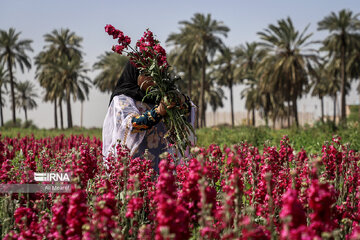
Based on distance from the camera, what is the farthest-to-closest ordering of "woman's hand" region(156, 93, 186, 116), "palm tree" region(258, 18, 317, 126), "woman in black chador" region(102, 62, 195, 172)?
"palm tree" region(258, 18, 317, 126), "woman in black chador" region(102, 62, 195, 172), "woman's hand" region(156, 93, 186, 116)

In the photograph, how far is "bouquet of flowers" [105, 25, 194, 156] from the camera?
342 cm

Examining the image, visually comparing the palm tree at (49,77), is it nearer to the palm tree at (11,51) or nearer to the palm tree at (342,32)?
the palm tree at (11,51)

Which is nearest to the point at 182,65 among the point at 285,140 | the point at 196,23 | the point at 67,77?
the point at 196,23

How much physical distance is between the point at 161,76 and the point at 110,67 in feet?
112

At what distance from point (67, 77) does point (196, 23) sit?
592 inches

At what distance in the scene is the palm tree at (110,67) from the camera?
3459 centimetres

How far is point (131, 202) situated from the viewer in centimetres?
187

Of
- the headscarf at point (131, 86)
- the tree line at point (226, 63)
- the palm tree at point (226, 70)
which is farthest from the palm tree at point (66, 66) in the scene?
the headscarf at point (131, 86)

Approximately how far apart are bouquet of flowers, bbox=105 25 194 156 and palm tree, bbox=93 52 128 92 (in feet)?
98.1

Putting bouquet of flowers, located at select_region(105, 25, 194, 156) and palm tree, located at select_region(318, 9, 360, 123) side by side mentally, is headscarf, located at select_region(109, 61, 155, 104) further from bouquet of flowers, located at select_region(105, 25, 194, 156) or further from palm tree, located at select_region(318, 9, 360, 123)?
palm tree, located at select_region(318, 9, 360, 123)

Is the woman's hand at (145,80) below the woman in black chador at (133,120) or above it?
above

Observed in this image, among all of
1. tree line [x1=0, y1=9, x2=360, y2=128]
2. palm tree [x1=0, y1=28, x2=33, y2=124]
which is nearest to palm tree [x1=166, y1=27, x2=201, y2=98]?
tree line [x1=0, y1=9, x2=360, y2=128]

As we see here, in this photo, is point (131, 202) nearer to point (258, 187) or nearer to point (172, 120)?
point (258, 187)

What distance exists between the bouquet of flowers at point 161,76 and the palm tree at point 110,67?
2991cm
